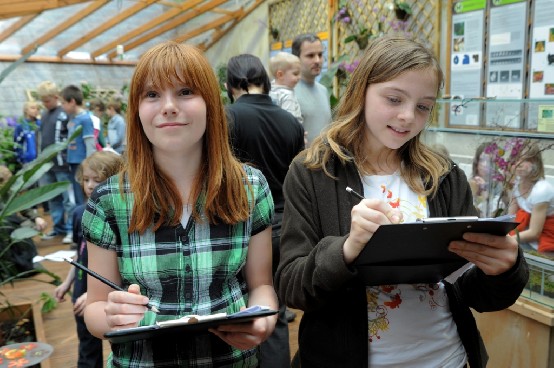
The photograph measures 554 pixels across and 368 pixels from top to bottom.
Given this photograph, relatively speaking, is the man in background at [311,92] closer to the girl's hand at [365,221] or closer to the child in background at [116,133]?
the girl's hand at [365,221]

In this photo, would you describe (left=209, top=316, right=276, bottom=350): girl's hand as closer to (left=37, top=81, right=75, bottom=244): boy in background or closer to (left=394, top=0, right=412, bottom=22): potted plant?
(left=37, top=81, right=75, bottom=244): boy in background

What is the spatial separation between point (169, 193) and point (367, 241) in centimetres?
45

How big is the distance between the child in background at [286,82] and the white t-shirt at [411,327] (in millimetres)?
1935

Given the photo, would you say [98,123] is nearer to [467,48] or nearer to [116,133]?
[116,133]

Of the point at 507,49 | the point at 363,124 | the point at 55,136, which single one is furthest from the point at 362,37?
the point at 363,124

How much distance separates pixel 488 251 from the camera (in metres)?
0.93

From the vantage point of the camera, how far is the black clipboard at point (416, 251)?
0.81m

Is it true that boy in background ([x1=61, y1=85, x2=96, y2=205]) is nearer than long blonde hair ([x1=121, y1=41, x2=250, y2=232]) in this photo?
No

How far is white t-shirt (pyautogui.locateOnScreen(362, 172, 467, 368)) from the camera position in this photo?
1.03 meters

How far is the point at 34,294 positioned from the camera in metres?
3.77

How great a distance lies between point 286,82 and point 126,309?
231 centimetres

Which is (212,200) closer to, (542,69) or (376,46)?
(376,46)

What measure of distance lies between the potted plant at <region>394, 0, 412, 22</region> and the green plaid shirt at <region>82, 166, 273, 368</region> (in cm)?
482

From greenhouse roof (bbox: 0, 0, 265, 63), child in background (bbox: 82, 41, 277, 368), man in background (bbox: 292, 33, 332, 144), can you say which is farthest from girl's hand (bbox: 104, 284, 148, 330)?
greenhouse roof (bbox: 0, 0, 265, 63)
